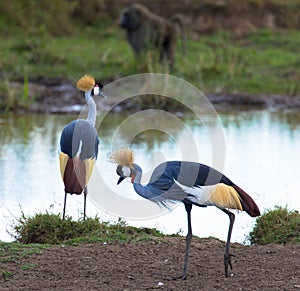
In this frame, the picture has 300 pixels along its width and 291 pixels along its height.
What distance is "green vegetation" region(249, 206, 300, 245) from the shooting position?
21.8ft

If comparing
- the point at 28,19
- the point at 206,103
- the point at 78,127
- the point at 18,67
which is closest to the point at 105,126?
the point at 206,103

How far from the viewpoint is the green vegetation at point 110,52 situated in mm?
15477

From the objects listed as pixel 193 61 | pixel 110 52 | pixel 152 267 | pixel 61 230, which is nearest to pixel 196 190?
pixel 152 267

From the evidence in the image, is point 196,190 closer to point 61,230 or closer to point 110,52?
point 61,230

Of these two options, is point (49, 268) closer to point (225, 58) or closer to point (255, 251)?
point (255, 251)

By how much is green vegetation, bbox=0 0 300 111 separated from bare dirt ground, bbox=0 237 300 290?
788 centimetres

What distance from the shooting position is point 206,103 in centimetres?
1439

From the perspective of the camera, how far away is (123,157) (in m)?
5.72

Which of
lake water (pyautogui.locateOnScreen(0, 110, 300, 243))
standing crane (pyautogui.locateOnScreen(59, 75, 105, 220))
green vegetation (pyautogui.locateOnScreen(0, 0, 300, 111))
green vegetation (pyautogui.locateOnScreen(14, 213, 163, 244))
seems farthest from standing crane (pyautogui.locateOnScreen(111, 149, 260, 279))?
green vegetation (pyautogui.locateOnScreen(0, 0, 300, 111))

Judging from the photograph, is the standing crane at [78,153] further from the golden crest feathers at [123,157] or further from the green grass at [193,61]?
the green grass at [193,61]

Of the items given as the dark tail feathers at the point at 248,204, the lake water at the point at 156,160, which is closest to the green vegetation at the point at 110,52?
the lake water at the point at 156,160

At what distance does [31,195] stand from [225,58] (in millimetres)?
8687

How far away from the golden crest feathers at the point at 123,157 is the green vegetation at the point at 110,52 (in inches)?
323

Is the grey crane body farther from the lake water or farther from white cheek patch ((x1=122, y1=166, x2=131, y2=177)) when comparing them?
the lake water
